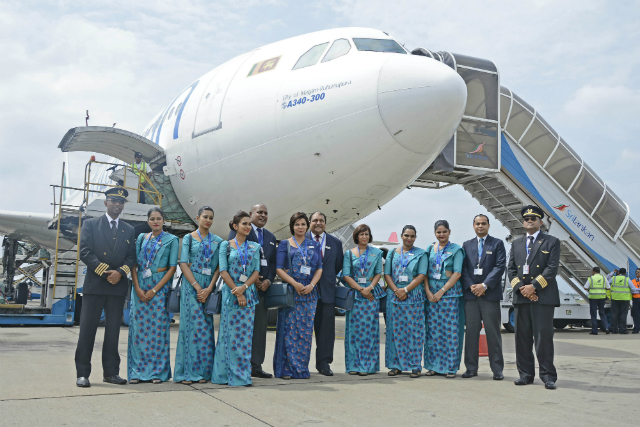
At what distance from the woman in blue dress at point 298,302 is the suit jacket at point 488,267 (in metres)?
1.66

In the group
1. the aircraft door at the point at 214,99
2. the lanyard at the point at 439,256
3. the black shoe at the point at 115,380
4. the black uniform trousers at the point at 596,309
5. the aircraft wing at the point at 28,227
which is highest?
the aircraft door at the point at 214,99

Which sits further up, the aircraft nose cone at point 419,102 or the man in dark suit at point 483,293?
the aircraft nose cone at point 419,102

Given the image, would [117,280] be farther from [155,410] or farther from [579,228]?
[579,228]

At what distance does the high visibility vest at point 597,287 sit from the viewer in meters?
13.3

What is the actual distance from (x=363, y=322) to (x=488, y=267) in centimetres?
147

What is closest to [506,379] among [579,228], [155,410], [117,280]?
[155,410]

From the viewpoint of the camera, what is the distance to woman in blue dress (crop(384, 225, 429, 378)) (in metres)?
5.90

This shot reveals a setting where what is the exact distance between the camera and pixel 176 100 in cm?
1123

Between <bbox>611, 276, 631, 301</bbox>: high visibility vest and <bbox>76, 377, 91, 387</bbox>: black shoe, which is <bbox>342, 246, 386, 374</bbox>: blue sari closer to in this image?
<bbox>76, 377, 91, 387</bbox>: black shoe

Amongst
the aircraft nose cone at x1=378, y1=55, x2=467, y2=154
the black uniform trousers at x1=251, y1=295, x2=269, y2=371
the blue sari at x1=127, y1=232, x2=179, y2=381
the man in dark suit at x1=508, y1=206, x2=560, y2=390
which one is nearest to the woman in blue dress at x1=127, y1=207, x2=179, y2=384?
the blue sari at x1=127, y1=232, x2=179, y2=381

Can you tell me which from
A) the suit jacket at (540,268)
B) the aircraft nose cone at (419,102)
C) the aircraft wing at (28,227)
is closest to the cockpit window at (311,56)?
the aircraft nose cone at (419,102)

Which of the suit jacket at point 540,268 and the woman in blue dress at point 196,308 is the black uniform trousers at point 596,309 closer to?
the suit jacket at point 540,268

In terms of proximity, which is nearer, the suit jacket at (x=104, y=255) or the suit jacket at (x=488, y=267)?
the suit jacket at (x=104, y=255)

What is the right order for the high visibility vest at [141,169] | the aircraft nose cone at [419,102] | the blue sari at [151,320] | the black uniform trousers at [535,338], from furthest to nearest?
the high visibility vest at [141,169] < the aircraft nose cone at [419,102] < the black uniform trousers at [535,338] < the blue sari at [151,320]
